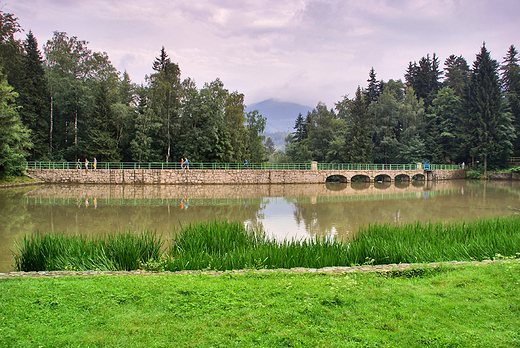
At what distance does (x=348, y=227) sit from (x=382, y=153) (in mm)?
44848

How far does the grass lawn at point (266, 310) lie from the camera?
136 inches

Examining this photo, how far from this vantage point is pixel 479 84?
48.2 meters

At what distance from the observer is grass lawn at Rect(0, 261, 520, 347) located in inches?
136

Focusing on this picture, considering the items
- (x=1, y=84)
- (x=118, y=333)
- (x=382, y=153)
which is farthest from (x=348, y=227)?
(x=382, y=153)

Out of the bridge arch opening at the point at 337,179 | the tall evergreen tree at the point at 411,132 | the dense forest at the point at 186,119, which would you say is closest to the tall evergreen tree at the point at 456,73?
the dense forest at the point at 186,119

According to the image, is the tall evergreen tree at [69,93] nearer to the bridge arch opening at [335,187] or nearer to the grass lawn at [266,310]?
the bridge arch opening at [335,187]

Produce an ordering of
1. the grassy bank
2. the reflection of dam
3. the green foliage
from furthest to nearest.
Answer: the green foliage, the reflection of dam, the grassy bank

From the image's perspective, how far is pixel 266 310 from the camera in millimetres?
4098

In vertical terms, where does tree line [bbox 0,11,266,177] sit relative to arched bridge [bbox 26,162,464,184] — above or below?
above

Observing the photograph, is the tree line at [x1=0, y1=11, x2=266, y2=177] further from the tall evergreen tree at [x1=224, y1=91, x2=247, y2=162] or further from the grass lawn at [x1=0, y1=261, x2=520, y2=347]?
the grass lawn at [x1=0, y1=261, x2=520, y2=347]

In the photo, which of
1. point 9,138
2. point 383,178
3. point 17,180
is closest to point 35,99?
point 17,180

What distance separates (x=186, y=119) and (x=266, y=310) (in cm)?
4046

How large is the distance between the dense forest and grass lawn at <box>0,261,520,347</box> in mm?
31563

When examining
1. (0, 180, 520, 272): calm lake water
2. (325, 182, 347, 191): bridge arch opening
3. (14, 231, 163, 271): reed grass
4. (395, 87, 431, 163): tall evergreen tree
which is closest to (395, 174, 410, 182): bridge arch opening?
(395, 87, 431, 163): tall evergreen tree
